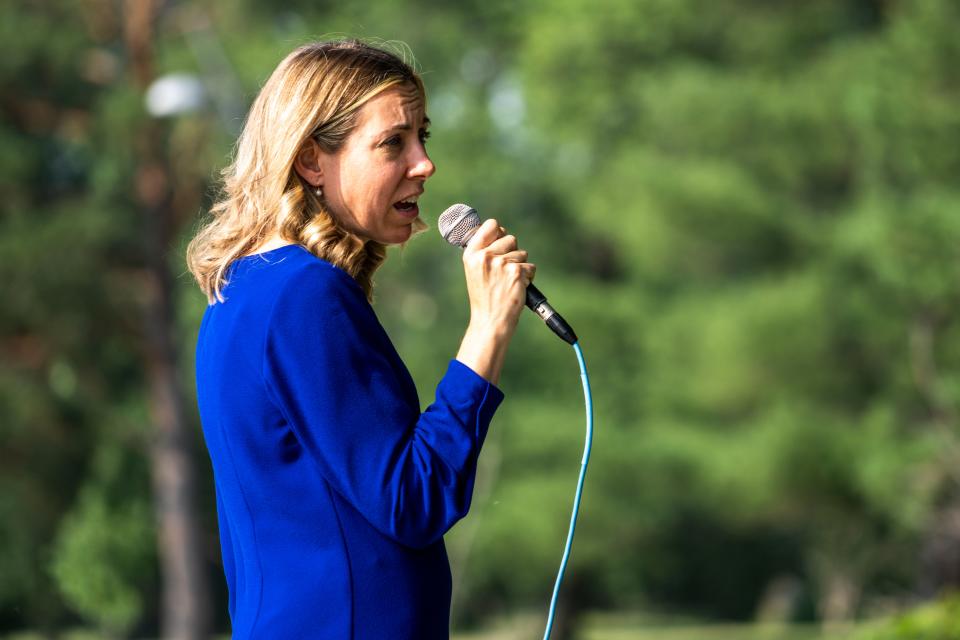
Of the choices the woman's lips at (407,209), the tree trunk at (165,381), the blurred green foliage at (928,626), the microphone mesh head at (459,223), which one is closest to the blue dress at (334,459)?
the woman's lips at (407,209)

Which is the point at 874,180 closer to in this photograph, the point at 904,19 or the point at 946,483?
the point at 904,19

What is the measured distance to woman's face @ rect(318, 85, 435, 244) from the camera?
6.98 feet

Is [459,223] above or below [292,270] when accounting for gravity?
above

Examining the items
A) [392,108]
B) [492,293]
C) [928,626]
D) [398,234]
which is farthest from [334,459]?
[928,626]

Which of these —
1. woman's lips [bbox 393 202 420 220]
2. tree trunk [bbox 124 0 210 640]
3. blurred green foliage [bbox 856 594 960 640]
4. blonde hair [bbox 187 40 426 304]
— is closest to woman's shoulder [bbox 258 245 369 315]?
blonde hair [bbox 187 40 426 304]

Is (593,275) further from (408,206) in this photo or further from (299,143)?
(299,143)

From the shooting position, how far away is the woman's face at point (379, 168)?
2127 millimetres

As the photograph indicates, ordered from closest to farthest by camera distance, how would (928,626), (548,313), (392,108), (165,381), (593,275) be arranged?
(392,108), (548,313), (928,626), (165,381), (593,275)

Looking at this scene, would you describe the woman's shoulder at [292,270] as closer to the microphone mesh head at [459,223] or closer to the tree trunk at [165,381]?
the microphone mesh head at [459,223]

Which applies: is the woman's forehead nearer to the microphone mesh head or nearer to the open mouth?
the open mouth

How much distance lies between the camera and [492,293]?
2029mm

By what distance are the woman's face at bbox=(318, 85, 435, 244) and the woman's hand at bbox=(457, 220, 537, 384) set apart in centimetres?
17

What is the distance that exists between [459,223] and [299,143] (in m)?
0.38

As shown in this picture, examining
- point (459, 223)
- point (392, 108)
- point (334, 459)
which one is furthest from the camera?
point (459, 223)
